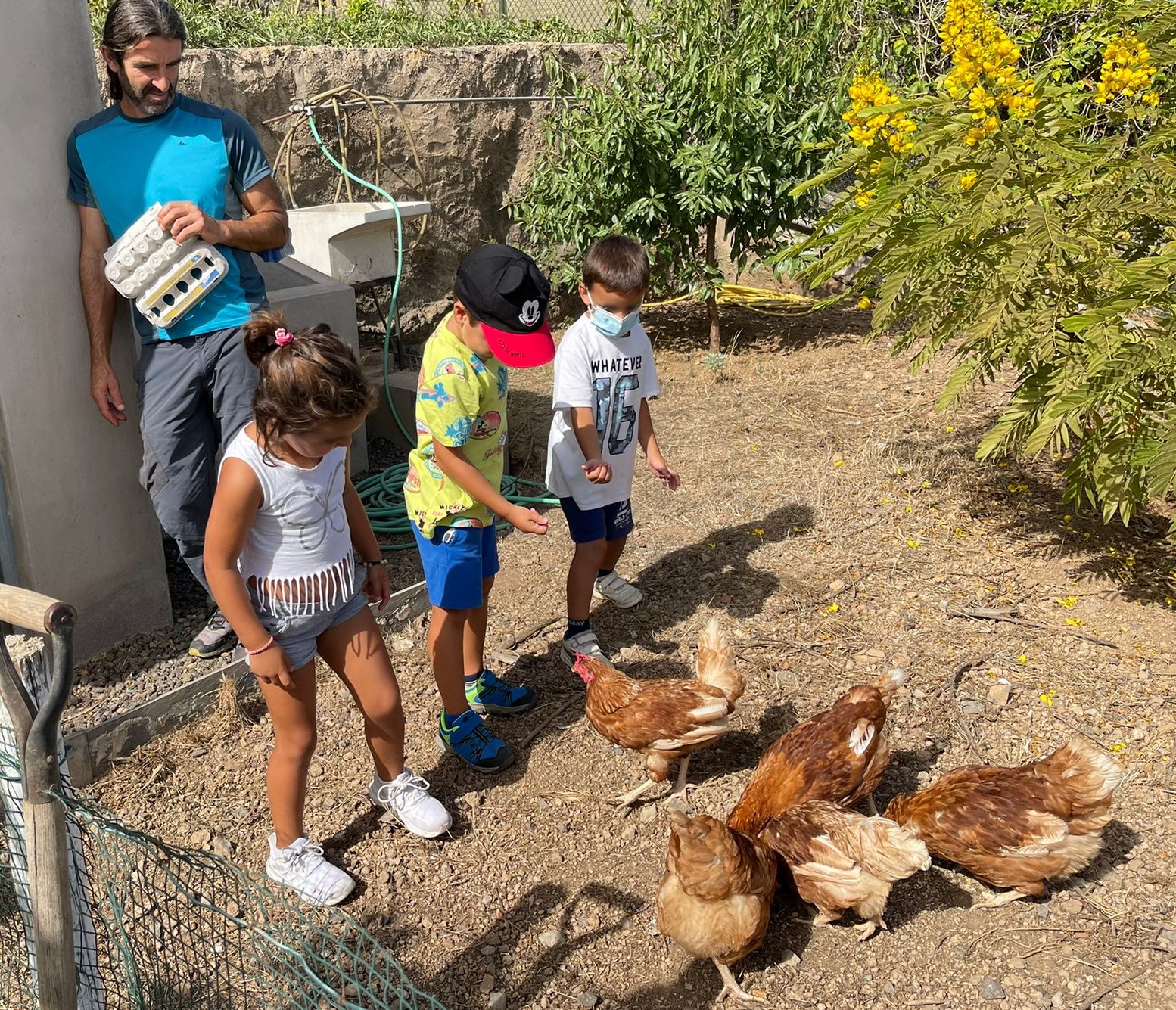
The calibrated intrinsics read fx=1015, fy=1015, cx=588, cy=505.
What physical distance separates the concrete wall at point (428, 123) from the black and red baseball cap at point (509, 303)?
14.1 feet

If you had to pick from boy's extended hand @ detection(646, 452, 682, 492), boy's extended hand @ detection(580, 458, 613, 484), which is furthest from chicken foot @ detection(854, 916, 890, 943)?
boy's extended hand @ detection(646, 452, 682, 492)

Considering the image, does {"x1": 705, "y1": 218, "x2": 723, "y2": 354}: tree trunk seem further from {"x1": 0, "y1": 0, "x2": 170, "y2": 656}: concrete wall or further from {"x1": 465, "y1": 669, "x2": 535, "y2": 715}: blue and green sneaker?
{"x1": 0, "y1": 0, "x2": 170, "y2": 656}: concrete wall

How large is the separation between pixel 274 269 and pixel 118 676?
90.1 inches

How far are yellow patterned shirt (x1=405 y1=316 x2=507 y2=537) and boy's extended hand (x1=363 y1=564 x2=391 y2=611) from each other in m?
0.23

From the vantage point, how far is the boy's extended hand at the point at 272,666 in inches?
102

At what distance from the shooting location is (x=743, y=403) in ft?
21.5

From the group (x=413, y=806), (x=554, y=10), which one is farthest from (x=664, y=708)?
(x=554, y=10)

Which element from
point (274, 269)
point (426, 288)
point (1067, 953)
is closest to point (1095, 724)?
point (1067, 953)

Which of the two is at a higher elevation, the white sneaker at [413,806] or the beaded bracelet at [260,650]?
the beaded bracelet at [260,650]

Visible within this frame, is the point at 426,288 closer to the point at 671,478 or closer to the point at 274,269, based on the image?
the point at 274,269

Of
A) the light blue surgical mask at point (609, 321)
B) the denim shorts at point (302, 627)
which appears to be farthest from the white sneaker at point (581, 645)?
the denim shorts at point (302, 627)

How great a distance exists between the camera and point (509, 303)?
2.91 metres

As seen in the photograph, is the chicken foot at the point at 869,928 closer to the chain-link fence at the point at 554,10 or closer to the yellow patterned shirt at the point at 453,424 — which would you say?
the yellow patterned shirt at the point at 453,424

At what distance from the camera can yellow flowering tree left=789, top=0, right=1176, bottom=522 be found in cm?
352
